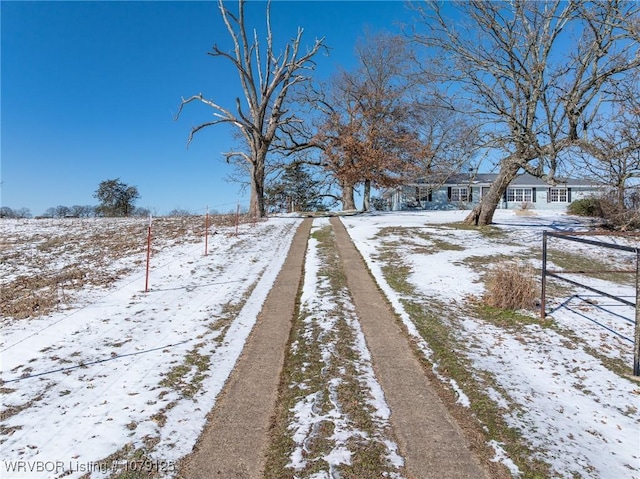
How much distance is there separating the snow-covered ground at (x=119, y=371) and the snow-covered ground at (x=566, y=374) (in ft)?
9.06

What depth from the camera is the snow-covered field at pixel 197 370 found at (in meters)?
3.07

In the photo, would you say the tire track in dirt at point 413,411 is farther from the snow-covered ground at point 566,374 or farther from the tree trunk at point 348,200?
the tree trunk at point 348,200

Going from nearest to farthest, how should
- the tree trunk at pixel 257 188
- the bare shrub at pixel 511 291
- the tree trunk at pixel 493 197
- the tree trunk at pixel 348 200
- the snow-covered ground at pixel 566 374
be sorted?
1. the snow-covered ground at pixel 566 374
2. the bare shrub at pixel 511 291
3. the tree trunk at pixel 493 197
4. the tree trunk at pixel 257 188
5. the tree trunk at pixel 348 200

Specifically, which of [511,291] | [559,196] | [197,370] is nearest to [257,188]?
[511,291]

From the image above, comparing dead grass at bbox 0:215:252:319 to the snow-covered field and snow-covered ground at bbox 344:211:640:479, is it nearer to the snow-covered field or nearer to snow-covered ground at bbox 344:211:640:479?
the snow-covered field

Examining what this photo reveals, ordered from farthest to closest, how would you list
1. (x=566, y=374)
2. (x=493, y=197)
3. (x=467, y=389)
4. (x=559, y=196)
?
(x=559, y=196) → (x=493, y=197) → (x=566, y=374) → (x=467, y=389)

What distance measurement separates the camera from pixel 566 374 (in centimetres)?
449

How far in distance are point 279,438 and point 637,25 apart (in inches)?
429

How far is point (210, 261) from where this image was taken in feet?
33.8

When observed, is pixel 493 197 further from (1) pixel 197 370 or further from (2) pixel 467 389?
(1) pixel 197 370

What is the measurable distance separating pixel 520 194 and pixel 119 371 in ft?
140

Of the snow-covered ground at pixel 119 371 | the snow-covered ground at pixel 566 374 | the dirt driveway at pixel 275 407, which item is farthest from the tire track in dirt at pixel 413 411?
the snow-covered ground at pixel 119 371

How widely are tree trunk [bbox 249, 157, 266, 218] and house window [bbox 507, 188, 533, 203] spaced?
2938cm

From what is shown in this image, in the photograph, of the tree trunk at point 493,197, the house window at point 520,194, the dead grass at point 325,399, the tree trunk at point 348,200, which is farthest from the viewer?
the house window at point 520,194
